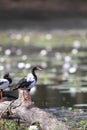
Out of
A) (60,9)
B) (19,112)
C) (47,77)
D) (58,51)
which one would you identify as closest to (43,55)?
(58,51)

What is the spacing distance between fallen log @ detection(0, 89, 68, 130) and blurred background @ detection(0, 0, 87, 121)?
2.62m

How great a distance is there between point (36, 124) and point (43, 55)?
14.5 m

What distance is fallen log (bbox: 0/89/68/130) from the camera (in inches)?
398

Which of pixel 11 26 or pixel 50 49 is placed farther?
pixel 11 26

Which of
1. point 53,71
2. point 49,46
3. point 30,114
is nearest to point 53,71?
point 53,71

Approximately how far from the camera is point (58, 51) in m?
26.5

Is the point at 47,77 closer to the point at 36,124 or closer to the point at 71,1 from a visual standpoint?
the point at 36,124

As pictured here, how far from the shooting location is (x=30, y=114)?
34.2 ft

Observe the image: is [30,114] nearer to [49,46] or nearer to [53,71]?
[53,71]

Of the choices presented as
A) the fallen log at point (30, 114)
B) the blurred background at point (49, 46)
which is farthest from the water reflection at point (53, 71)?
the fallen log at point (30, 114)

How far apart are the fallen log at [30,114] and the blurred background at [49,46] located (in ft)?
8.60

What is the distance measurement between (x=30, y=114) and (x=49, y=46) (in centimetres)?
1819

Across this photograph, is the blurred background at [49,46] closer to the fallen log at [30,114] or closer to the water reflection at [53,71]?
A: the water reflection at [53,71]

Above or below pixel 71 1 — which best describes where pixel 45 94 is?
below
